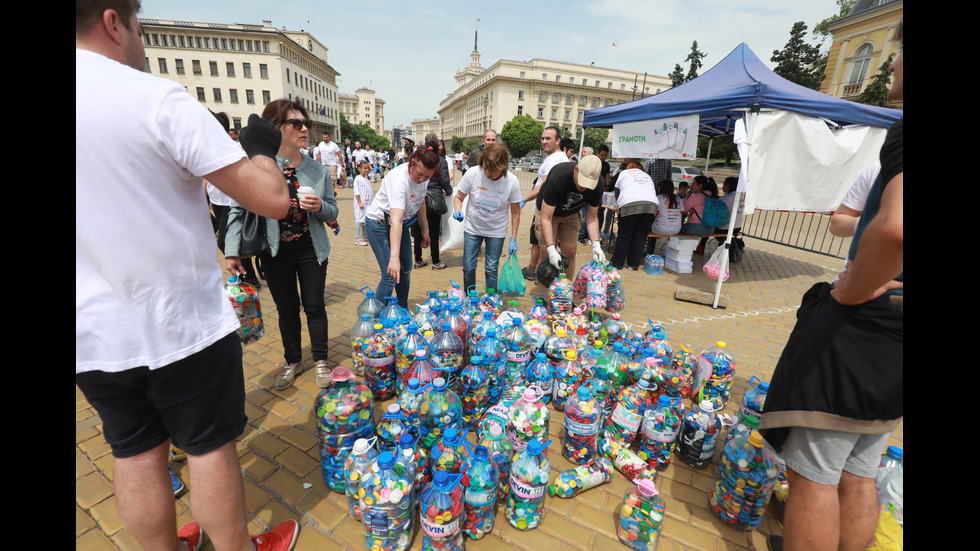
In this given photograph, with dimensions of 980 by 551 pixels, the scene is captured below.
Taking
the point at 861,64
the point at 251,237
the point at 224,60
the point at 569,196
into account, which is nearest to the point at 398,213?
the point at 251,237

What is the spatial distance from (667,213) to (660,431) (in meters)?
5.28

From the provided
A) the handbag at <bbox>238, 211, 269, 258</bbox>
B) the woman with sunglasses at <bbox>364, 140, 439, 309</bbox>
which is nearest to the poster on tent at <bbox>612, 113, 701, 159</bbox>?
the woman with sunglasses at <bbox>364, 140, 439, 309</bbox>

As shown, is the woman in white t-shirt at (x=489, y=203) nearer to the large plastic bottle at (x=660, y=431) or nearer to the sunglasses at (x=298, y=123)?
the sunglasses at (x=298, y=123)

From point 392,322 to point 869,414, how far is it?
272 cm

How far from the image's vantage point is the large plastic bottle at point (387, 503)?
179 cm

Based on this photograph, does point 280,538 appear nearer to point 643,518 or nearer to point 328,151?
point 643,518

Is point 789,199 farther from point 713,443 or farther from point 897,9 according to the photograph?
point 897,9

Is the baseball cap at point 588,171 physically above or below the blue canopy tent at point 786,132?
below

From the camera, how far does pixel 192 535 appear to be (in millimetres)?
Answer: 1853

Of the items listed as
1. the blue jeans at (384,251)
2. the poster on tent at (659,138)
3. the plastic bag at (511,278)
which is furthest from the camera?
the poster on tent at (659,138)

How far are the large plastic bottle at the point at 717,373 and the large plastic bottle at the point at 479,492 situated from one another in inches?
77.7

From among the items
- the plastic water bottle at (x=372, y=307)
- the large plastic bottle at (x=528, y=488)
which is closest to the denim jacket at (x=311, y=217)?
the plastic water bottle at (x=372, y=307)

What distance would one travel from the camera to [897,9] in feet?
78.0
